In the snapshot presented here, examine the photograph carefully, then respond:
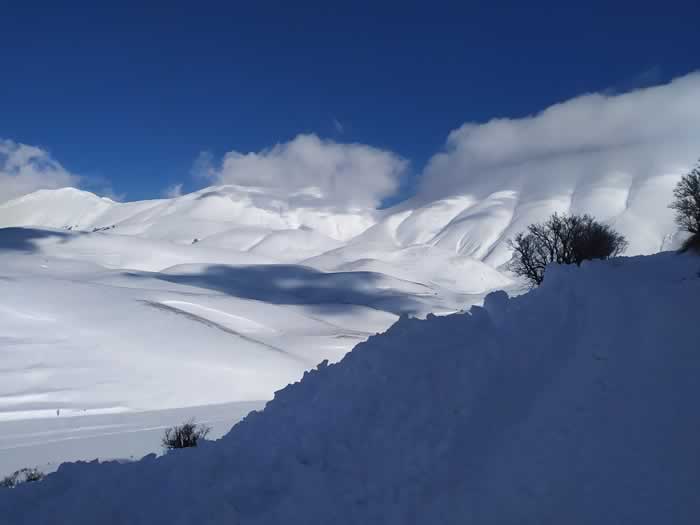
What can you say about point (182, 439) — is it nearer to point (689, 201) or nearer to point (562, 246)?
point (689, 201)

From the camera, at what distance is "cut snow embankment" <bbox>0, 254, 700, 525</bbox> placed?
17.4 feet

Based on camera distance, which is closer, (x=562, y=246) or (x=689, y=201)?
(x=689, y=201)

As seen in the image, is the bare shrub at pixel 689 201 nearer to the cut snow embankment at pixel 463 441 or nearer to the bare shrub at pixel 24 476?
the cut snow embankment at pixel 463 441

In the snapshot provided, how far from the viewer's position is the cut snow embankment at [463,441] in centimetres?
530

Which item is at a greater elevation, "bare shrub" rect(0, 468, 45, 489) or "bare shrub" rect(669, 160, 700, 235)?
"bare shrub" rect(669, 160, 700, 235)

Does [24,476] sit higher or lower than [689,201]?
lower

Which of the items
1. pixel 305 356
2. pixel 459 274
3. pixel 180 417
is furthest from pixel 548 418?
pixel 459 274

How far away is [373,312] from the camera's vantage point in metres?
52.3

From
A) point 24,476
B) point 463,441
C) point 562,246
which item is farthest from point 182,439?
point 562,246

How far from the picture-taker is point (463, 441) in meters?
6.32

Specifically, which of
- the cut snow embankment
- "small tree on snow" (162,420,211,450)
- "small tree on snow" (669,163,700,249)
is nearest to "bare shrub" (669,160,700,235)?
"small tree on snow" (669,163,700,249)

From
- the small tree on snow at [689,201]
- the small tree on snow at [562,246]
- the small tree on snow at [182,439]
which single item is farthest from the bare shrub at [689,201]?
the small tree on snow at [182,439]

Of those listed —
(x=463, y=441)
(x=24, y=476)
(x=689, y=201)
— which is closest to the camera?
(x=463, y=441)

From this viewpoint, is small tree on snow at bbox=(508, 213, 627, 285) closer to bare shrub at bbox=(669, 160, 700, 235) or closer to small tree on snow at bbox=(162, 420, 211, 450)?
bare shrub at bbox=(669, 160, 700, 235)
